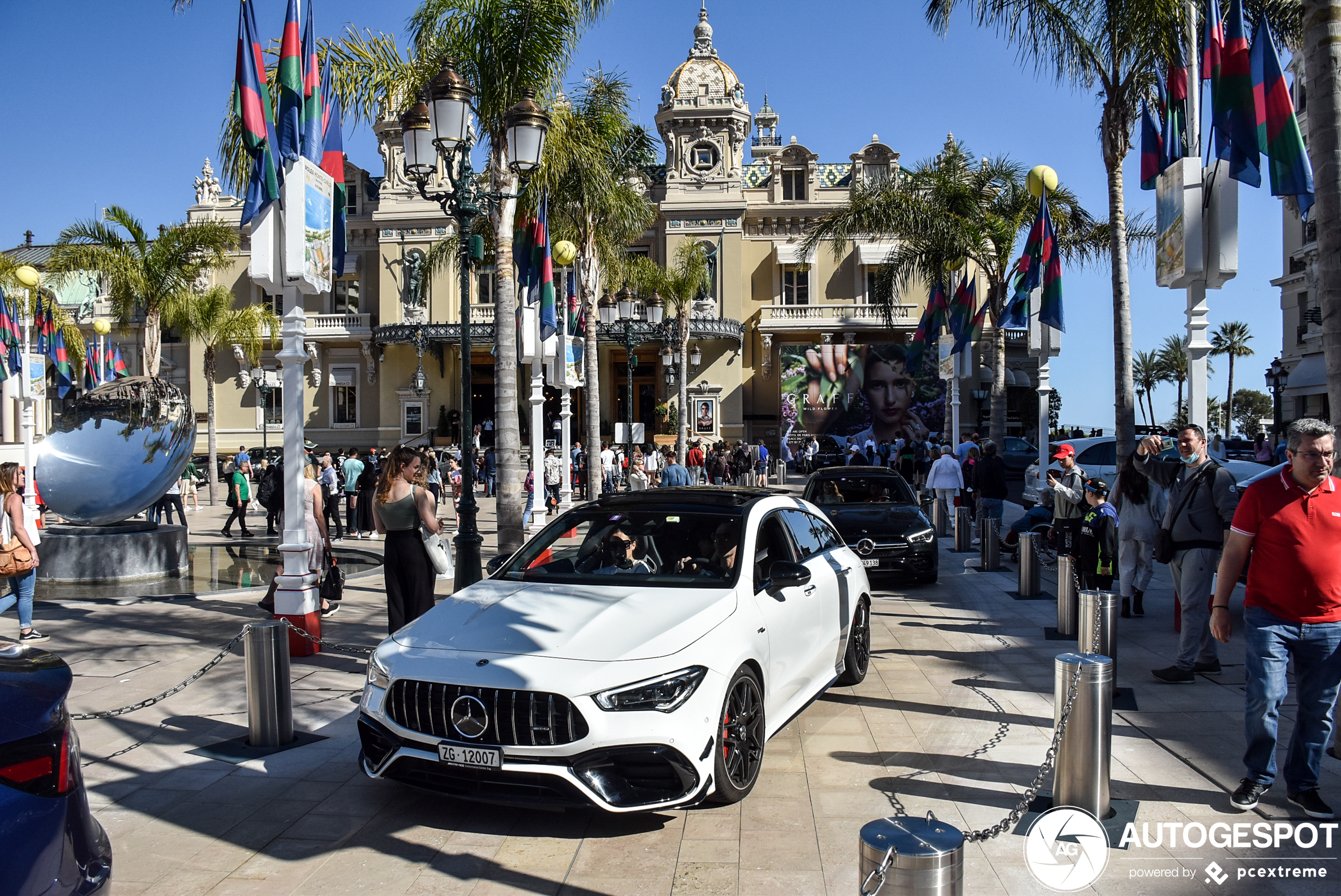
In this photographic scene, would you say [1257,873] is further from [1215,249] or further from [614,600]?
[1215,249]

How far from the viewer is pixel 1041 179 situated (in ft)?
54.2

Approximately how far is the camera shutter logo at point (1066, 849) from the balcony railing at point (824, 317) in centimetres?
3663

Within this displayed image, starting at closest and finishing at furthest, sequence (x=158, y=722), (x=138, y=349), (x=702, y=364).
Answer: (x=158, y=722), (x=702, y=364), (x=138, y=349)

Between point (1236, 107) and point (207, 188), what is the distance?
4637 centimetres

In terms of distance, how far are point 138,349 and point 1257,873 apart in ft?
162

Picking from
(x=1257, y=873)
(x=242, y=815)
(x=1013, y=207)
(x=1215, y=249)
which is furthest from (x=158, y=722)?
(x=1013, y=207)

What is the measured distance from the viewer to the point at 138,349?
44.1 m

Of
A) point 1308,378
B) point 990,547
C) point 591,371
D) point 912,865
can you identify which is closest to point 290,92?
point 912,865

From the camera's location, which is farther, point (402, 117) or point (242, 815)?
point (402, 117)

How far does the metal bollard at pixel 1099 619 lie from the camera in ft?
19.9

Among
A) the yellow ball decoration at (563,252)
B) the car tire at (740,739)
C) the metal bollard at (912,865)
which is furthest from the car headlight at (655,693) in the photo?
the yellow ball decoration at (563,252)

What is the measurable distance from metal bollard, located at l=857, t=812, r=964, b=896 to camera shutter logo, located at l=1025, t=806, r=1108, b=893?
142 centimetres

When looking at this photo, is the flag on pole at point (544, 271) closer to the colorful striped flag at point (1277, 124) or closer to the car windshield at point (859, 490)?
the car windshield at point (859, 490)

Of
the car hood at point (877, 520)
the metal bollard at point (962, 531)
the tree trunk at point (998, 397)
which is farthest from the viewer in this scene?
the tree trunk at point (998, 397)
